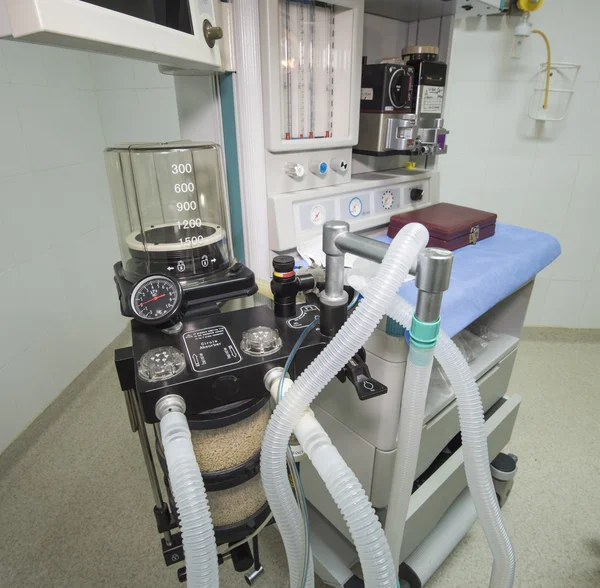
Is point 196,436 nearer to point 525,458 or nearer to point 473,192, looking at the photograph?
point 525,458

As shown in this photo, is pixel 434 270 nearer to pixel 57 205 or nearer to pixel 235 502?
pixel 235 502

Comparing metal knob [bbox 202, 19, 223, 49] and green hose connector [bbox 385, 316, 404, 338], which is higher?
metal knob [bbox 202, 19, 223, 49]

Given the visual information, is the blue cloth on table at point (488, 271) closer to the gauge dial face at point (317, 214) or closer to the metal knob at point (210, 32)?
the gauge dial face at point (317, 214)

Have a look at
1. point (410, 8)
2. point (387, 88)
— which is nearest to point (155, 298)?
point (387, 88)

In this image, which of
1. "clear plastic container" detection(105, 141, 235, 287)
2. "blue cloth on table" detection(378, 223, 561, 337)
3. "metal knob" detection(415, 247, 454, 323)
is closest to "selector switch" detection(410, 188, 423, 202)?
"blue cloth on table" detection(378, 223, 561, 337)

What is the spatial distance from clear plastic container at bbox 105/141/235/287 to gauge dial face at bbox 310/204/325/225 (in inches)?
8.6

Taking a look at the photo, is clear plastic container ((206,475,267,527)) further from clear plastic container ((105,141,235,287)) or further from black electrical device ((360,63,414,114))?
black electrical device ((360,63,414,114))

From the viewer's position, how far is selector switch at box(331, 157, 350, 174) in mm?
1057

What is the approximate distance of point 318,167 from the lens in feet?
3.32

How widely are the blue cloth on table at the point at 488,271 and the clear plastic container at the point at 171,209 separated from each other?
0.40 metres

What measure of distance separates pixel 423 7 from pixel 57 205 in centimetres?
166

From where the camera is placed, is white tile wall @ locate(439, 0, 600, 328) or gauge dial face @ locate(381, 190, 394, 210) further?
white tile wall @ locate(439, 0, 600, 328)

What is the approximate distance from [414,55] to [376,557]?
3.90 ft

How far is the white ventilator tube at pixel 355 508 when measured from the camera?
45cm
